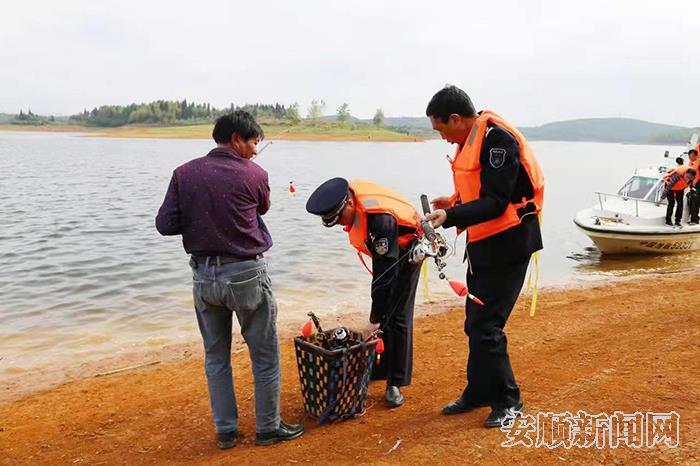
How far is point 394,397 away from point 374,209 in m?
1.58

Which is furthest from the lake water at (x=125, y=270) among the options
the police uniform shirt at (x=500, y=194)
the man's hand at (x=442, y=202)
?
the police uniform shirt at (x=500, y=194)

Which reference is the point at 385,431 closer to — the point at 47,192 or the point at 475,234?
the point at 475,234

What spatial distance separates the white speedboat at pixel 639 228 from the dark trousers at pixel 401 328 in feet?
34.8

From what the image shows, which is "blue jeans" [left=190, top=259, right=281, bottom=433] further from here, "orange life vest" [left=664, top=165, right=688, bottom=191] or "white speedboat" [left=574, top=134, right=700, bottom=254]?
"orange life vest" [left=664, top=165, right=688, bottom=191]

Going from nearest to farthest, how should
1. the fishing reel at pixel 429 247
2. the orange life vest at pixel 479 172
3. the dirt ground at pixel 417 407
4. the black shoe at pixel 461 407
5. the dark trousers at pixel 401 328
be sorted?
the orange life vest at pixel 479 172
the dirt ground at pixel 417 407
the fishing reel at pixel 429 247
the black shoe at pixel 461 407
the dark trousers at pixel 401 328

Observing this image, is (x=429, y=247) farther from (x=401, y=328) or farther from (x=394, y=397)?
(x=394, y=397)

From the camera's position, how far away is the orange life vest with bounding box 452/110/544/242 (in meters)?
Answer: 3.61

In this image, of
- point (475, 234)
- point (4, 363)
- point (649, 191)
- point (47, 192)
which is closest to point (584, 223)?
point (649, 191)

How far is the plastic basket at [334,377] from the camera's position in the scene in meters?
4.08

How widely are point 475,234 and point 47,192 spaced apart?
77.7 feet

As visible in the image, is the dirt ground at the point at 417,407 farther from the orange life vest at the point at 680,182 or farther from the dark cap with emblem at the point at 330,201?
the orange life vest at the point at 680,182

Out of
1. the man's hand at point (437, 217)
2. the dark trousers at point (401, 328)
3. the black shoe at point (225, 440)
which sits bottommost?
the black shoe at point (225, 440)

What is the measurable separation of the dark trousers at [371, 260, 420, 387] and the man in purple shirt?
1011 millimetres

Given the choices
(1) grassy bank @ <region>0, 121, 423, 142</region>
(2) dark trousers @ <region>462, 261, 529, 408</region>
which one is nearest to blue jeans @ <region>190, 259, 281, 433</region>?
(2) dark trousers @ <region>462, 261, 529, 408</region>
